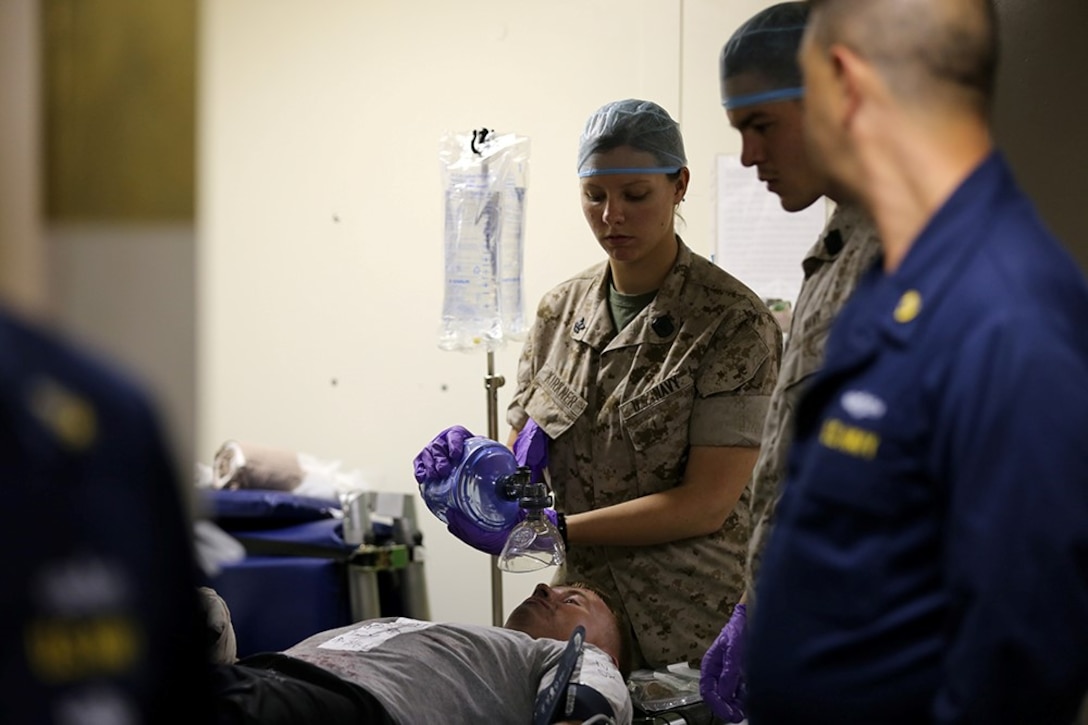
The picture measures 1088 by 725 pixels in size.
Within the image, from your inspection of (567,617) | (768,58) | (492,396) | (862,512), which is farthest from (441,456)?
(862,512)

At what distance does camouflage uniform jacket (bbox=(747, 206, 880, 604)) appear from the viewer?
160 centimetres

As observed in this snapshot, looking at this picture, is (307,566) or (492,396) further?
(307,566)

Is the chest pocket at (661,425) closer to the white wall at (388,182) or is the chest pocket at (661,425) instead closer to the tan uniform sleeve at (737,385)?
the tan uniform sleeve at (737,385)

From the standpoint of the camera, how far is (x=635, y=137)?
2408 millimetres

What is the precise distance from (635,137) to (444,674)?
1.13 metres

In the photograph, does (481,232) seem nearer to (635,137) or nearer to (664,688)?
(635,137)

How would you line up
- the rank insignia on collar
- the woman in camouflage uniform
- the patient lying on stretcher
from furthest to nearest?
the woman in camouflage uniform, the patient lying on stretcher, the rank insignia on collar

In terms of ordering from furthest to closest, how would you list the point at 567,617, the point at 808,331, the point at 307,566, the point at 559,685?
the point at 307,566
the point at 567,617
the point at 559,685
the point at 808,331

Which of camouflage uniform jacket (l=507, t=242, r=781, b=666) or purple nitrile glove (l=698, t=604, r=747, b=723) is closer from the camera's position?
purple nitrile glove (l=698, t=604, r=747, b=723)

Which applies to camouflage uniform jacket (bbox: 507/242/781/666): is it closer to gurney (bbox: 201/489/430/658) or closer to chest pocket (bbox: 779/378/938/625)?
gurney (bbox: 201/489/430/658)

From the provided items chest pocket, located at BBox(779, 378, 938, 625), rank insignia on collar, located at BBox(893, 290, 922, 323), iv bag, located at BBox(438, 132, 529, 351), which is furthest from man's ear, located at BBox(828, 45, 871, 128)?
iv bag, located at BBox(438, 132, 529, 351)

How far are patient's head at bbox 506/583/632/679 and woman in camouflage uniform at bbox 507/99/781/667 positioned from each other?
0.14 ft

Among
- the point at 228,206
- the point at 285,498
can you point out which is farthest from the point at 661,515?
the point at 228,206

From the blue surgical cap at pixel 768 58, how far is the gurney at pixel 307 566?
185 centimetres
